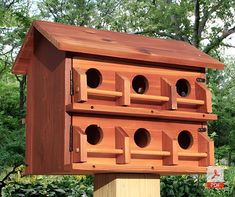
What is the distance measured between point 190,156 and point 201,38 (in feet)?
40.3

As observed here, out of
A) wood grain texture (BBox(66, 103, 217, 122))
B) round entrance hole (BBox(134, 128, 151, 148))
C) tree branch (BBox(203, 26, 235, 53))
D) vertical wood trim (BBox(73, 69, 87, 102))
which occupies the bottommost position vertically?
round entrance hole (BBox(134, 128, 151, 148))

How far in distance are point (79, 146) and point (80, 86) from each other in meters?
0.45

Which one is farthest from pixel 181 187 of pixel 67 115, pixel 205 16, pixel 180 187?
pixel 205 16

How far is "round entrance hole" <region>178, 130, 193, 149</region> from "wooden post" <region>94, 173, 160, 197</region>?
437mm

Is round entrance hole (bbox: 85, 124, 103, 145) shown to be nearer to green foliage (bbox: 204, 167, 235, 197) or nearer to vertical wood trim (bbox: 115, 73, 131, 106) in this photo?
vertical wood trim (bbox: 115, 73, 131, 106)

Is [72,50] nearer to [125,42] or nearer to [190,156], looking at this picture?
[125,42]

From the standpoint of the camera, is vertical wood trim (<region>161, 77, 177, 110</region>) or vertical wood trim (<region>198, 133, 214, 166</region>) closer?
vertical wood trim (<region>161, 77, 177, 110</region>)

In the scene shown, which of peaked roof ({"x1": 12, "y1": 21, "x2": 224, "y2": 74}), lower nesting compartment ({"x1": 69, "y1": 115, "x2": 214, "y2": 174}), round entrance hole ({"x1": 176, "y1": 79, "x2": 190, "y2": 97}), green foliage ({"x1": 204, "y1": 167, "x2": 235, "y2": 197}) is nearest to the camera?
lower nesting compartment ({"x1": 69, "y1": 115, "x2": 214, "y2": 174})

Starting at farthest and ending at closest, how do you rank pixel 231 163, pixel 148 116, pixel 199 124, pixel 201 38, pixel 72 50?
1. pixel 231 163
2. pixel 201 38
3. pixel 199 124
4. pixel 148 116
5. pixel 72 50

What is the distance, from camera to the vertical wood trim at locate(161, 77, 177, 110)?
4512mm

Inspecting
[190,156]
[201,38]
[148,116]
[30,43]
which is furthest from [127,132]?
[201,38]

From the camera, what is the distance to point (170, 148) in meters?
4.48

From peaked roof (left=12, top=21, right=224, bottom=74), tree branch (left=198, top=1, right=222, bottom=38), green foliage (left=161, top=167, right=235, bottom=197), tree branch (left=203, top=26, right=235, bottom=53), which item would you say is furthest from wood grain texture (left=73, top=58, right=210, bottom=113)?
tree branch (left=198, top=1, right=222, bottom=38)

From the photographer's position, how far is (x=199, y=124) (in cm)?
484
